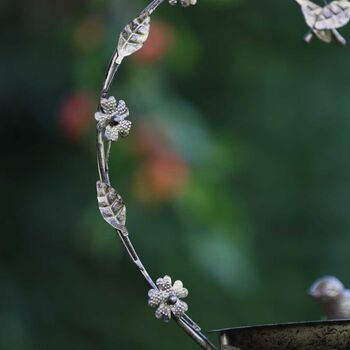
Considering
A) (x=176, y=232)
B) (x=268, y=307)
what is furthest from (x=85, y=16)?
(x=268, y=307)

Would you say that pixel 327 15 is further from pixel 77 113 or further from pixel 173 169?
pixel 77 113

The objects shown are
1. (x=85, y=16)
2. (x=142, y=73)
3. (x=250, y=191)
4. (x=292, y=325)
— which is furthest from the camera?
(x=250, y=191)

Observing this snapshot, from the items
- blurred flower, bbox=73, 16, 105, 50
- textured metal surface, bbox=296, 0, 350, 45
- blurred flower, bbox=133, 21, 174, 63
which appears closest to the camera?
textured metal surface, bbox=296, 0, 350, 45

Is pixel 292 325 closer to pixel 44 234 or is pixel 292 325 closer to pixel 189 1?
pixel 189 1

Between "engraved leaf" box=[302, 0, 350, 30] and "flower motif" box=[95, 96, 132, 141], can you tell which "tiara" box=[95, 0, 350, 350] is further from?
"engraved leaf" box=[302, 0, 350, 30]

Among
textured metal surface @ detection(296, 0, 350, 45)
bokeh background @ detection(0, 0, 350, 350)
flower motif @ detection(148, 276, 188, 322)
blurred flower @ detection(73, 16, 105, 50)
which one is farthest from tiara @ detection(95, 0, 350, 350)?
blurred flower @ detection(73, 16, 105, 50)
